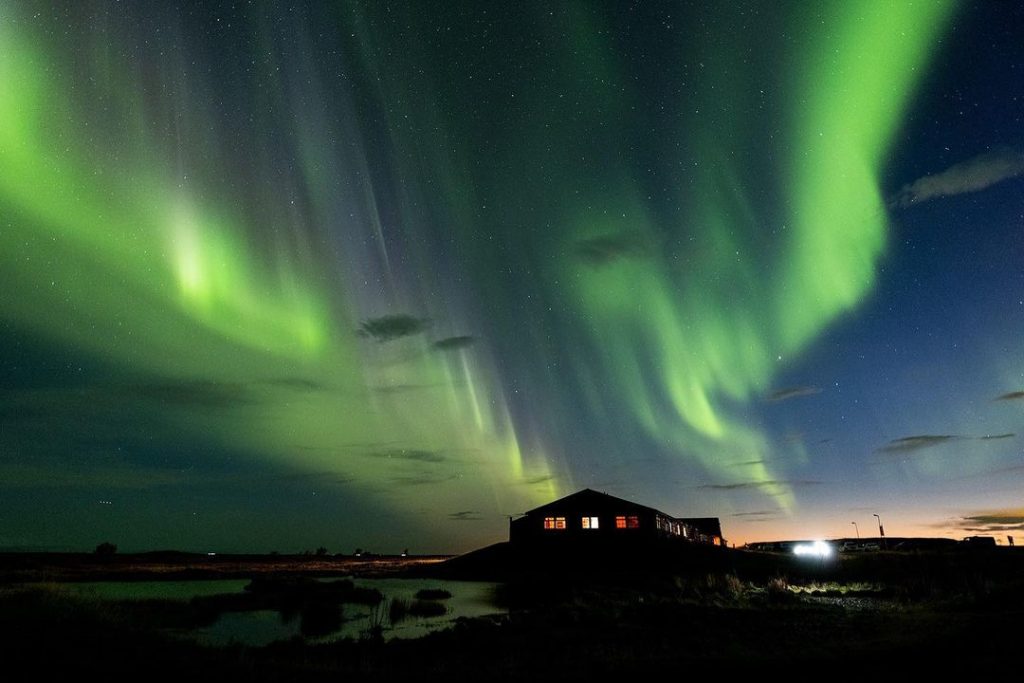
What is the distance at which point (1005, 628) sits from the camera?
17000 millimetres

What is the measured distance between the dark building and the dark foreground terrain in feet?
85.9

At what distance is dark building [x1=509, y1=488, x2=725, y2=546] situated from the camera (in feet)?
189

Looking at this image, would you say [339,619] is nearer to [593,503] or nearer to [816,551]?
[593,503]

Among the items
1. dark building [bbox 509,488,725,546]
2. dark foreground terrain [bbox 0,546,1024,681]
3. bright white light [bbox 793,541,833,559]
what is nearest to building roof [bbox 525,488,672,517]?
dark building [bbox 509,488,725,546]

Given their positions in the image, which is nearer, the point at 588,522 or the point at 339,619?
the point at 339,619

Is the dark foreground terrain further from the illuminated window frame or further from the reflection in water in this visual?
the illuminated window frame

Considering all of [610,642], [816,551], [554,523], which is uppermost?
[554,523]

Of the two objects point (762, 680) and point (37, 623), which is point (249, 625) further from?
point (762, 680)

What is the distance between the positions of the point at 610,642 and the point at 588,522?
42094mm

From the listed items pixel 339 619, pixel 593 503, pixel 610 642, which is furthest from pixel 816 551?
pixel 610 642

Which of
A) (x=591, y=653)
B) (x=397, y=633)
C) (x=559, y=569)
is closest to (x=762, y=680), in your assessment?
(x=591, y=653)

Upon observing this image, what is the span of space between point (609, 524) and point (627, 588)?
60.8 ft

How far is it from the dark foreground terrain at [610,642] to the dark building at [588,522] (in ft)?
85.9

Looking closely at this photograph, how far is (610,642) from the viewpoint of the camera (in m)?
18.0
